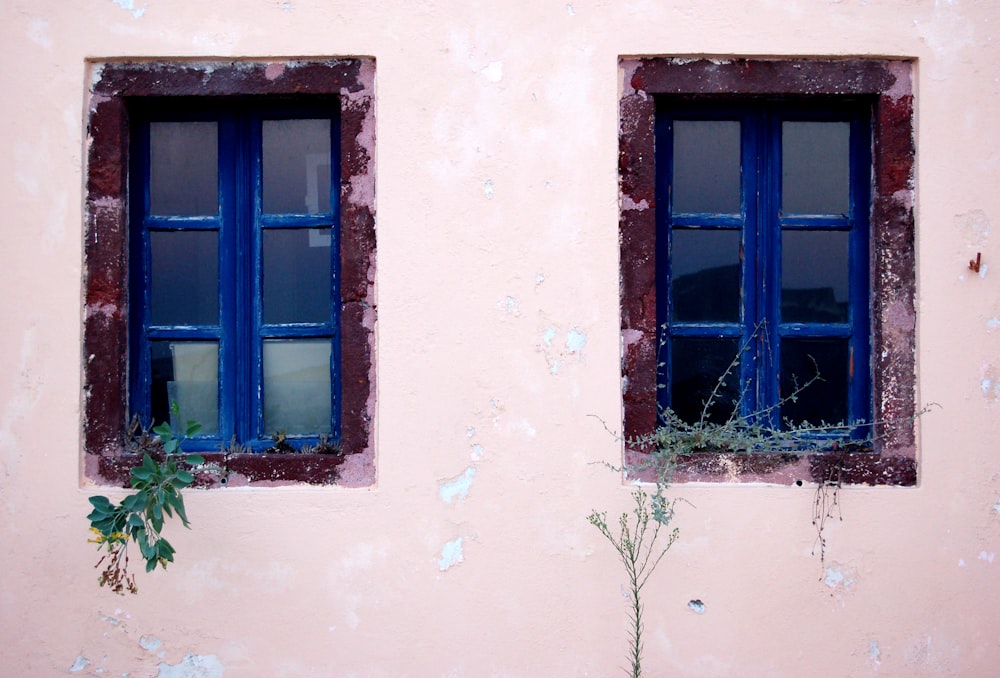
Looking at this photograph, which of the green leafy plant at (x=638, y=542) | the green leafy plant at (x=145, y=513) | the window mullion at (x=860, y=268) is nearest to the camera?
the green leafy plant at (x=145, y=513)

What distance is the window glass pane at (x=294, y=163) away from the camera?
3242 millimetres

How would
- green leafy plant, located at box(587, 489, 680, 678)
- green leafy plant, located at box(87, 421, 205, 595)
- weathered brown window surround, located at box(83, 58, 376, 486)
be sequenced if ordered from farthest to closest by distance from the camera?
1. weathered brown window surround, located at box(83, 58, 376, 486)
2. green leafy plant, located at box(587, 489, 680, 678)
3. green leafy plant, located at box(87, 421, 205, 595)

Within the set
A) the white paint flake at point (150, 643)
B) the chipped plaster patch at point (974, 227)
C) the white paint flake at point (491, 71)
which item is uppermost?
Result: the white paint flake at point (491, 71)

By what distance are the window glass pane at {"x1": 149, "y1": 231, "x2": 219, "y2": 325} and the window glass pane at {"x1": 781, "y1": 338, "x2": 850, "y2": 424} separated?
7.41ft

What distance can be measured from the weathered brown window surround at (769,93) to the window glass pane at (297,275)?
1.16m

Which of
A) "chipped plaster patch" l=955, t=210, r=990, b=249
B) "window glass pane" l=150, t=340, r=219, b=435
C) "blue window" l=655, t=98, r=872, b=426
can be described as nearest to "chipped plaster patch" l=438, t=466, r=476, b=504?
"blue window" l=655, t=98, r=872, b=426

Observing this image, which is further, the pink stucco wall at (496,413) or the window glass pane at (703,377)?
the window glass pane at (703,377)

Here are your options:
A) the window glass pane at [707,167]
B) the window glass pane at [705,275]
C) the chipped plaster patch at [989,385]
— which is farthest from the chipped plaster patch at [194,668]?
the chipped plaster patch at [989,385]

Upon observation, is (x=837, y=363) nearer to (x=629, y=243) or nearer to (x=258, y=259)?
(x=629, y=243)

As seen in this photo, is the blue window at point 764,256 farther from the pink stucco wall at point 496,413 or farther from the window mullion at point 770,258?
the pink stucco wall at point 496,413

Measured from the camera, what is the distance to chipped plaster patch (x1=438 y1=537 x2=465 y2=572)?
9.74ft

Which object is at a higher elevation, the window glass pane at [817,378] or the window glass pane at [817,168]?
the window glass pane at [817,168]

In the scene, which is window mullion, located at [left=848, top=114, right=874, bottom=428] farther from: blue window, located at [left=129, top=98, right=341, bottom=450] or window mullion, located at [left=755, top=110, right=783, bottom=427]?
blue window, located at [left=129, top=98, right=341, bottom=450]

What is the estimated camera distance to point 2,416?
9.77ft
